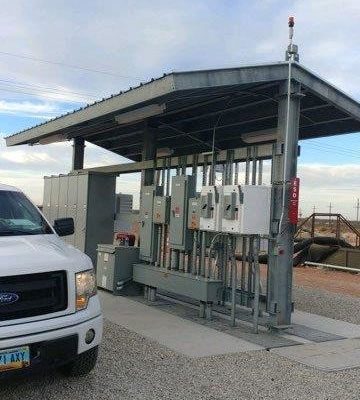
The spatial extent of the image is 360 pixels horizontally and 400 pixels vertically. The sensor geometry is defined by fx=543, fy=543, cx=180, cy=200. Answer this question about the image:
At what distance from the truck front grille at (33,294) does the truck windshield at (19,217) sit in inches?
39.1

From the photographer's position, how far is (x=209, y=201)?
863 centimetres

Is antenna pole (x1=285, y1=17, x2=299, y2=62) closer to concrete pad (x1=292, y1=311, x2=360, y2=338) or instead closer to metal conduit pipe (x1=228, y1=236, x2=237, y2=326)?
metal conduit pipe (x1=228, y1=236, x2=237, y2=326)

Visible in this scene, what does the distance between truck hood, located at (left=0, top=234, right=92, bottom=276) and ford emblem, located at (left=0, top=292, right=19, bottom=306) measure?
6.5 inches

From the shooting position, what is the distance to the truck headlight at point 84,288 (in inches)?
189

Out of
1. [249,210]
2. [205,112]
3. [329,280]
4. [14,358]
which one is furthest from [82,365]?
[329,280]

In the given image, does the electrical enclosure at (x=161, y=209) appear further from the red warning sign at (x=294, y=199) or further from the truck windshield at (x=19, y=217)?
the truck windshield at (x=19, y=217)

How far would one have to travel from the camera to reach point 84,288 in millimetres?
4895

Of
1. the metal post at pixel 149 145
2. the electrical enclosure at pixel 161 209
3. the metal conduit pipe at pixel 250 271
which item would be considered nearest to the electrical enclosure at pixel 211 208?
the metal conduit pipe at pixel 250 271

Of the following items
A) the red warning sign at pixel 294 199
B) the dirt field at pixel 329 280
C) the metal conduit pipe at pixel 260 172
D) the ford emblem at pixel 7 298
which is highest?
Result: the metal conduit pipe at pixel 260 172

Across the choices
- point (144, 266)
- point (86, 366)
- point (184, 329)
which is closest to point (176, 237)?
point (144, 266)

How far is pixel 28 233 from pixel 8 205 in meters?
0.64

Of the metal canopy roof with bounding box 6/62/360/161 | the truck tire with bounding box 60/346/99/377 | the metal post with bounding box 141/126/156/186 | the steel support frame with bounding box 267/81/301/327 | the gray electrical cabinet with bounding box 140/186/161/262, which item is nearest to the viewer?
the truck tire with bounding box 60/346/99/377

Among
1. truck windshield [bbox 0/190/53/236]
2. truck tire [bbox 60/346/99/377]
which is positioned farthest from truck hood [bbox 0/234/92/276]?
truck tire [bbox 60/346/99/377]

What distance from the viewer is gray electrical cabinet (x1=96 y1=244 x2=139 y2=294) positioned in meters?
10.5
